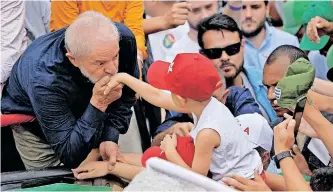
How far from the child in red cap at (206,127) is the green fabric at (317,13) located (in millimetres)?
1236

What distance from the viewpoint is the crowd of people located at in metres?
2.28

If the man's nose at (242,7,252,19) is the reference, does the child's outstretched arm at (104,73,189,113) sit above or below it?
above

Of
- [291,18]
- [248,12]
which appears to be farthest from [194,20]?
[291,18]

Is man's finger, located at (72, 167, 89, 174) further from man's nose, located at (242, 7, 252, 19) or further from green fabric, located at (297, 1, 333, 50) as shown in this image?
man's nose, located at (242, 7, 252, 19)

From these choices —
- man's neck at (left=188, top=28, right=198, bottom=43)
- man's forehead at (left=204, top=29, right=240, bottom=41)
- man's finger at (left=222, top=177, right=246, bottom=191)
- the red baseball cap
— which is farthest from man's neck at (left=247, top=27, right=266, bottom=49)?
man's finger at (left=222, top=177, right=246, bottom=191)

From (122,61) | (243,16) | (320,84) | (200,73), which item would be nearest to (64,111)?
(122,61)

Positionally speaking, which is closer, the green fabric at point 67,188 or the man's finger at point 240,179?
the man's finger at point 240,179

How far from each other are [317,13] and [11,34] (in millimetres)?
1516

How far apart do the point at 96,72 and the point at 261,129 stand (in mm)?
696

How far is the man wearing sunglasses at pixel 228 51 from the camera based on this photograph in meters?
3.50

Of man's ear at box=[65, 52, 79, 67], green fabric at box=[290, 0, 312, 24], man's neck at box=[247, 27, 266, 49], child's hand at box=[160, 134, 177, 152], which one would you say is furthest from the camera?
man's neck at box=[247, 27, 266, 49]

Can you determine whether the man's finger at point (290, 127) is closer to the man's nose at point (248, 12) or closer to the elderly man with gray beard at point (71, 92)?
the elderly man with gray beard at point (71, 92)

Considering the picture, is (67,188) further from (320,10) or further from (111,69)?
(320,10)


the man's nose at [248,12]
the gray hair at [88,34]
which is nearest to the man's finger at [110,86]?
the gray hair at [88,34]
